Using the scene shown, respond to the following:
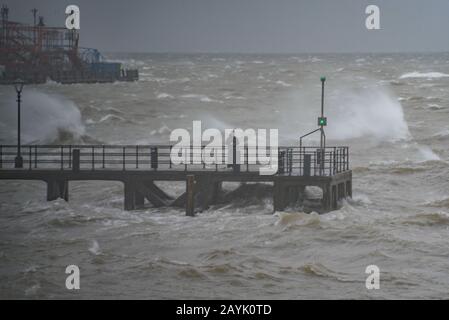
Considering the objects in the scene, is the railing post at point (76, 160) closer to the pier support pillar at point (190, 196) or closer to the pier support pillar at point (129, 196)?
the pier support pillar at point (129, 196)

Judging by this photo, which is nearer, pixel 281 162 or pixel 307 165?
pixel 307 165

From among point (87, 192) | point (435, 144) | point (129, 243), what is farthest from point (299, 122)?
point (129, 243)

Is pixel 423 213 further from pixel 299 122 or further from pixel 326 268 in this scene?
pixel 299 122

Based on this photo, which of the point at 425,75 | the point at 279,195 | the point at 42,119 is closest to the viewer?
the point at 279,195

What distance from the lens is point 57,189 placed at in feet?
101

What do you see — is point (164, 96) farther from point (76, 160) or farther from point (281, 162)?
point (281, 162)

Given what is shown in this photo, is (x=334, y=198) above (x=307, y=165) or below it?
below

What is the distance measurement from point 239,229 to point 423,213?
5.28 meters

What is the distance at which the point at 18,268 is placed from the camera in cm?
2269

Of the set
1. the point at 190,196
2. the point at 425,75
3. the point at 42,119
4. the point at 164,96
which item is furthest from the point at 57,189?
the point at 425,75

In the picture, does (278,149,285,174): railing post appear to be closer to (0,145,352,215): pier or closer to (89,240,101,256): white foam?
(0,145,352,215): pier

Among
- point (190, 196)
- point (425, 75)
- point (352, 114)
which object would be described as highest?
point (425, 75)

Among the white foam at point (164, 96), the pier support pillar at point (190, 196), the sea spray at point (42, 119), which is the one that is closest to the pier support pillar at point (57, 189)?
the pier support pillar at point (190, 196)

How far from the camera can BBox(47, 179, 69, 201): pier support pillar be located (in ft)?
100
